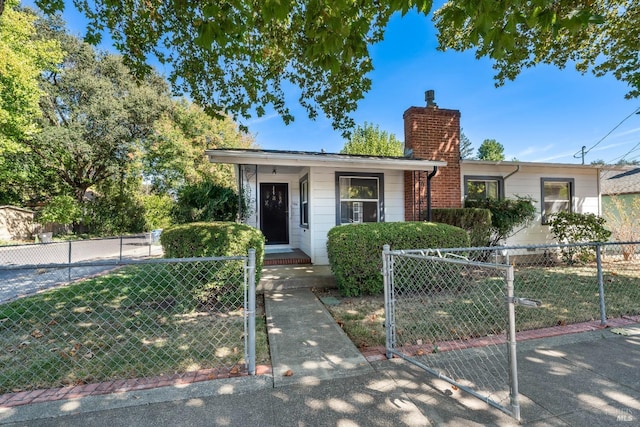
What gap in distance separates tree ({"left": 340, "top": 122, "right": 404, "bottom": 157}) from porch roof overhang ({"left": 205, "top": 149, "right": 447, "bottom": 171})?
17.2 meters

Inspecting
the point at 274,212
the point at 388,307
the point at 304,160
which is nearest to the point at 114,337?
the point at 388,307

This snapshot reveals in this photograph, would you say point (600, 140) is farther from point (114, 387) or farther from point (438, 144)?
point (114, 387)

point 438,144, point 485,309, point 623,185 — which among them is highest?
point 438,144

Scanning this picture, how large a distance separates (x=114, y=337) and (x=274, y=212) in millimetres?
5744

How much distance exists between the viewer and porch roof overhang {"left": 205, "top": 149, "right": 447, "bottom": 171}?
6.19 metres

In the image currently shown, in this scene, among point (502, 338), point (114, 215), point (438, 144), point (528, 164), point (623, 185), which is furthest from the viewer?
point (114, 215)

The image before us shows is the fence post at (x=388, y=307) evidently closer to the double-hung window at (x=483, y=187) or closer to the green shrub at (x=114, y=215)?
the double-hung window at (x=483, y=187)

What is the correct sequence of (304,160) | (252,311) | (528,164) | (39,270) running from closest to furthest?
Result: (252,311), (304,160), (528,164), (39,270)

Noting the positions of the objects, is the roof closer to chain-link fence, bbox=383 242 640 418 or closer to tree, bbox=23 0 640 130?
chain-link fence, bbox=383 242 640 418

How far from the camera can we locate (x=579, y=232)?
8.09 metres

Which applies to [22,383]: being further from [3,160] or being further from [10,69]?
[3,160]

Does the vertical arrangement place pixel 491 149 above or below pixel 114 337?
above

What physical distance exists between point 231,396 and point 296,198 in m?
6.93

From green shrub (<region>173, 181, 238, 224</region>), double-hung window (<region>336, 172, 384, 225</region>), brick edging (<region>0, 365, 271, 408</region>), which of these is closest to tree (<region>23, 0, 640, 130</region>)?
double-hung window (<region>336, 172, 384, 225</region>)
